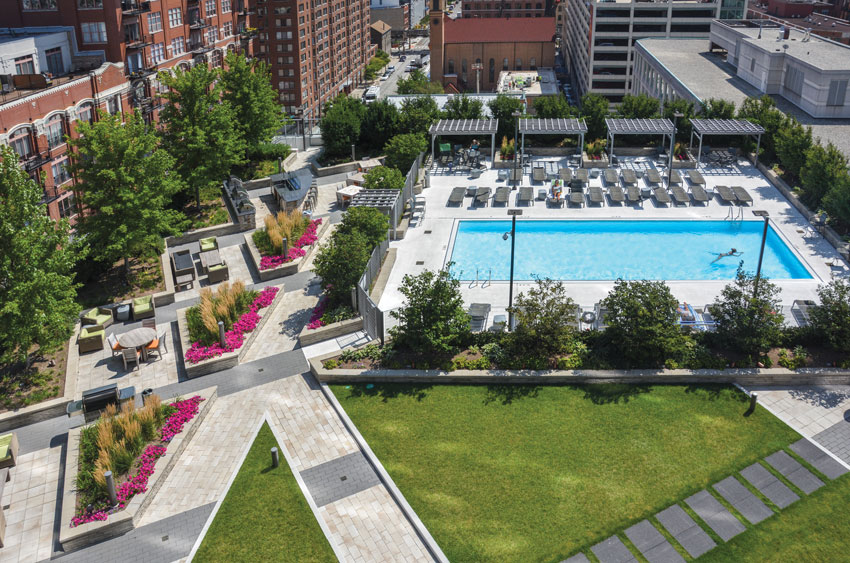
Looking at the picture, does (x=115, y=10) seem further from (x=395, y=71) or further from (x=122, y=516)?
(x=395, y=71)

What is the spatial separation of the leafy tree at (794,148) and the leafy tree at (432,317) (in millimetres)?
24920

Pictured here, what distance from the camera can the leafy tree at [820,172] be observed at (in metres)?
36.5

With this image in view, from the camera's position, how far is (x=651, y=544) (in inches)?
709

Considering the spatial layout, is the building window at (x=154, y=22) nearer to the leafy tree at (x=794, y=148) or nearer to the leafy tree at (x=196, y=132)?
the leafy tree at (x=196, y=132)

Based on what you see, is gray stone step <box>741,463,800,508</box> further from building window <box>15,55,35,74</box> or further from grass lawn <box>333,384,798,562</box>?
building window <box>15,55,35,74</box>

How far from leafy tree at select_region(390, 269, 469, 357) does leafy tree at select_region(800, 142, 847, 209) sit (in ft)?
74.7

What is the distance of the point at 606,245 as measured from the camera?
121 feet

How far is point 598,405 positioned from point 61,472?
1688cm

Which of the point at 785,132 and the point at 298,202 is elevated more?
the point at 785,132

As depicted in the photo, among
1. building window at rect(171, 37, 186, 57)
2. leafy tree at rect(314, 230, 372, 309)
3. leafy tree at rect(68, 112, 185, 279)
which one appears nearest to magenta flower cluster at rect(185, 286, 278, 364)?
leafy tree at rect(314, 230, 372, 309)

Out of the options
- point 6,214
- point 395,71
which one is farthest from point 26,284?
point 395,71

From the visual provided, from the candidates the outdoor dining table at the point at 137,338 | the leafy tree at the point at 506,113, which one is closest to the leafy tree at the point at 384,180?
the leafy tree at the point at 506,113

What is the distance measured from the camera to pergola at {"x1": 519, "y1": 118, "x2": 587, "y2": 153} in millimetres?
45719

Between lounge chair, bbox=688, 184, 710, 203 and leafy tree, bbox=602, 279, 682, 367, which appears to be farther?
lounge chair, bbox=688, 184, 710, 203
